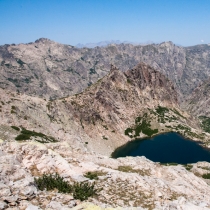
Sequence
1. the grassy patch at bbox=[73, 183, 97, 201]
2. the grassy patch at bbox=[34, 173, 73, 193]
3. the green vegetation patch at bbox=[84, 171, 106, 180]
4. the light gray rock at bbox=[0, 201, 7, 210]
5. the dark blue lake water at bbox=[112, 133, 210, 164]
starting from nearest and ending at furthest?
1. the light gray rock at bbox=[0, 201, 7, 210]
2. the grassy patch at bbox=[73, 183, 97, 201]
3. the grassy patch at bbox=[34, 173, 73, 193]
4. the green vegetation patch at bbox=[84, 171, 106, 180]
5. the dark blue lake water at bbox=[112, 133, 210, 164]

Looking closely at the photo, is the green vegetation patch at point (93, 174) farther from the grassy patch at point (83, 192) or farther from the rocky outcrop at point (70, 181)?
the grassy patch at point (83, 192)

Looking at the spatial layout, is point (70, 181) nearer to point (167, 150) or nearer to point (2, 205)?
point (2, 205)

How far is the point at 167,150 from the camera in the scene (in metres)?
173

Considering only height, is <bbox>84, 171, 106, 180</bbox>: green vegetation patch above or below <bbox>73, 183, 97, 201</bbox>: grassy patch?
below

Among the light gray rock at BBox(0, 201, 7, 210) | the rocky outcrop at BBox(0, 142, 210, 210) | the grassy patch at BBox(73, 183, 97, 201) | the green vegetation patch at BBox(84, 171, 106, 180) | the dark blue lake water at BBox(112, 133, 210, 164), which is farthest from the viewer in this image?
the dark blue lake water at BBox(112, 133, 210, 164)

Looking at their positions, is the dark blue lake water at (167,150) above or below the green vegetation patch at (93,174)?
below

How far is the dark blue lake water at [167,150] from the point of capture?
527 feet

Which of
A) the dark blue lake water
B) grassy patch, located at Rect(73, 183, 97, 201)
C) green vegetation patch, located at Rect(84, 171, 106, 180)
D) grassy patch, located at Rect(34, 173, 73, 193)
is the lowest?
the dark blue lake water

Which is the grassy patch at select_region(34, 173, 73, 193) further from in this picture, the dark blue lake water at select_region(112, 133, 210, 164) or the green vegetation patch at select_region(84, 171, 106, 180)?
the dark blue lake water at select_region(112, 133, 210, 164)

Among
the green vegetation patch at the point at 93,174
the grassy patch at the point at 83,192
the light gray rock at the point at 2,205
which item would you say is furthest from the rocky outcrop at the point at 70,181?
the grassy patch at the point at 83,192

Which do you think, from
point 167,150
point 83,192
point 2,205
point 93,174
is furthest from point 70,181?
point 167,150

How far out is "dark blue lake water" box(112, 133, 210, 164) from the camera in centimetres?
16075

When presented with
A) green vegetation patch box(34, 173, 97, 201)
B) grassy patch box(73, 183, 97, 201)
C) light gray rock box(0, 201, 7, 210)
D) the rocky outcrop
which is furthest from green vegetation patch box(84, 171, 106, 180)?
light gray rock box(0, 201, 7, 210)

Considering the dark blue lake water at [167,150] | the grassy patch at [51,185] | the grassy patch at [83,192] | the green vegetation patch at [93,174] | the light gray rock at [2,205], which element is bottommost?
the dark blue lake water at [167,150]
